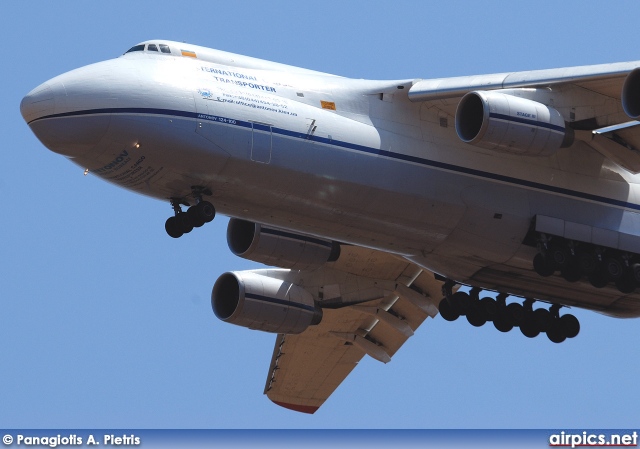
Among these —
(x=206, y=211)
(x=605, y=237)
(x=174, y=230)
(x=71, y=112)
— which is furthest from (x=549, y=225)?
(x=71, y=112)

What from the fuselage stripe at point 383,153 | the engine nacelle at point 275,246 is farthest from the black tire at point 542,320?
the engine nacelle at point 275,246

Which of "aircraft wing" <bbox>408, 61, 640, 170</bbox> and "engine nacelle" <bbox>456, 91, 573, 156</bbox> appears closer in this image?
"engine nacelle" <bbox>456, 91, 573, 156</bbox>

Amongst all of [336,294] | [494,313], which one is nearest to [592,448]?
[494,313]

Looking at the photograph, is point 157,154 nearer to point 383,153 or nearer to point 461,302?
point 383,153

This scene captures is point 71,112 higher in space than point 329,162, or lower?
lower

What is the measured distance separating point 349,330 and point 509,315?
3399 mm

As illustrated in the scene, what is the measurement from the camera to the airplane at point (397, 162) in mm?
18719

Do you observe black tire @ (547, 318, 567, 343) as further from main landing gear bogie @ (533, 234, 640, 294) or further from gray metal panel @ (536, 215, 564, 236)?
gray metal panel @ (536, 215, 564, 236)

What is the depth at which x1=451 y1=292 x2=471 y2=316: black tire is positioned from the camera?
21.9 m

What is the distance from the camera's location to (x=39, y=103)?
18625 mm

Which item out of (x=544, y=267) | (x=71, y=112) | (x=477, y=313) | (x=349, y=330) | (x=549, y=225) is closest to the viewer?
(x=71, y=112)

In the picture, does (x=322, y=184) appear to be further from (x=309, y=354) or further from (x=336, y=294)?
(x=309, y=354)

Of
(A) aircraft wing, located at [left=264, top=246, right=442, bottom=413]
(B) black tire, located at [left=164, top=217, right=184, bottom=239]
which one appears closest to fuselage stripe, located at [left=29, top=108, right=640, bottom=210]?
(B) black tire, located at [left=164, top=217, right=184, bottom=239]

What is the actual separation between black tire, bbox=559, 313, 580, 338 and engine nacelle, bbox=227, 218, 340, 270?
3.35 meters
